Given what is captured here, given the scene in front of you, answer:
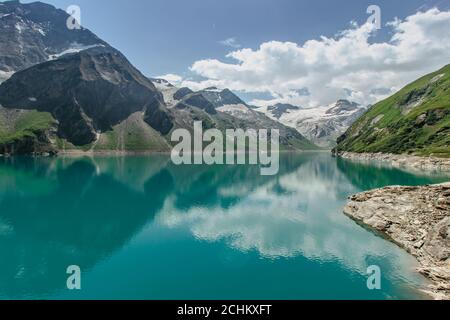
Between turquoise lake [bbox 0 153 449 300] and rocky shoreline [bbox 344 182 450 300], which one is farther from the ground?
rocky shoreline [bbox 344 182 450 300]

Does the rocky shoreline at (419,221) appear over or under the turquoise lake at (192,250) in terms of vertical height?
over

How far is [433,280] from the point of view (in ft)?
131

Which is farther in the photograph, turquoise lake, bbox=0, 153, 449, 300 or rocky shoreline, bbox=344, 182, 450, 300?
rocky shoreline, bbox=344, 182, 450, 300

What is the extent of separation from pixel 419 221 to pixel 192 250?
37.5 meters

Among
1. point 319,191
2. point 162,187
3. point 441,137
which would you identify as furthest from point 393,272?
point 441,137

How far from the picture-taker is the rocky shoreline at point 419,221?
4209 centimetres

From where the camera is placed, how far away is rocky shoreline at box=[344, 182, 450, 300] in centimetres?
4209

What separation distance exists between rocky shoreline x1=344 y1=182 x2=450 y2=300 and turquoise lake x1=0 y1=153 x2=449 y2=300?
92.3 inches

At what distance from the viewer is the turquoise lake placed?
3894 centimetres

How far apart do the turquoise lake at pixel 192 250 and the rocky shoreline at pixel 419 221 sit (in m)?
2.35

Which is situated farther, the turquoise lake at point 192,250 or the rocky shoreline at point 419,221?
the rocky shoreline at point 419,221

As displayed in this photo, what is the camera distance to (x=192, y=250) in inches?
2138

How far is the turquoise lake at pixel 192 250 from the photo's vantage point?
1533 inches
